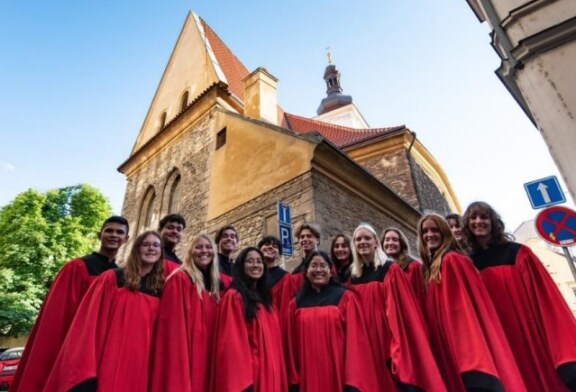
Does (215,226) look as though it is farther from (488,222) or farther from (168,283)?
(488,222)

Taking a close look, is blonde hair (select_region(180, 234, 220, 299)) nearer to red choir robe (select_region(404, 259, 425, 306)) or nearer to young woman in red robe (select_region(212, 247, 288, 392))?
young woman in red robe (select_region(212, 247, 288, 392))

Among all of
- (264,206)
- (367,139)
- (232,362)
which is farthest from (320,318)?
(367,139)

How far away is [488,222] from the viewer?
2783 millimetres

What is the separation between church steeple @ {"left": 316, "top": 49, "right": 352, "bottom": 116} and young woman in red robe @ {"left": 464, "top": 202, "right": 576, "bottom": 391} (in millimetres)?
35867

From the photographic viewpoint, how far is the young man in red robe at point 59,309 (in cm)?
248

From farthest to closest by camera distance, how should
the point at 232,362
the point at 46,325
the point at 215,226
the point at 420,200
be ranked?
1. the point at 420,200
2. the point at 215,226
3. the point at 46,325
4. the point at 232,362

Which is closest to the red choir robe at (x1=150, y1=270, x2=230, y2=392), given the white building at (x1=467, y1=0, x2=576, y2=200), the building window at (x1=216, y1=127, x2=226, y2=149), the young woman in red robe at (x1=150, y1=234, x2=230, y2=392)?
the young woman in red robe at (x1=150, y1=234, x2=230, y2=392)

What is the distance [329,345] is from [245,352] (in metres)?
0.68

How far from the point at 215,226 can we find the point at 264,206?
2.08m

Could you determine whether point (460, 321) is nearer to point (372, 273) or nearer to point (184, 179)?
point (372, 273)

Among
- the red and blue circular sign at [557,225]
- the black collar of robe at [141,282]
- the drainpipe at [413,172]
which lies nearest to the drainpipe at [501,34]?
the red and blue circular sign at [557,225]

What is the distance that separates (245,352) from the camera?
255 cm

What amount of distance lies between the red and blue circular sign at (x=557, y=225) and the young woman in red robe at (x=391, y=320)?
3433mm

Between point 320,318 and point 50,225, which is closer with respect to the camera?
point 320,318
